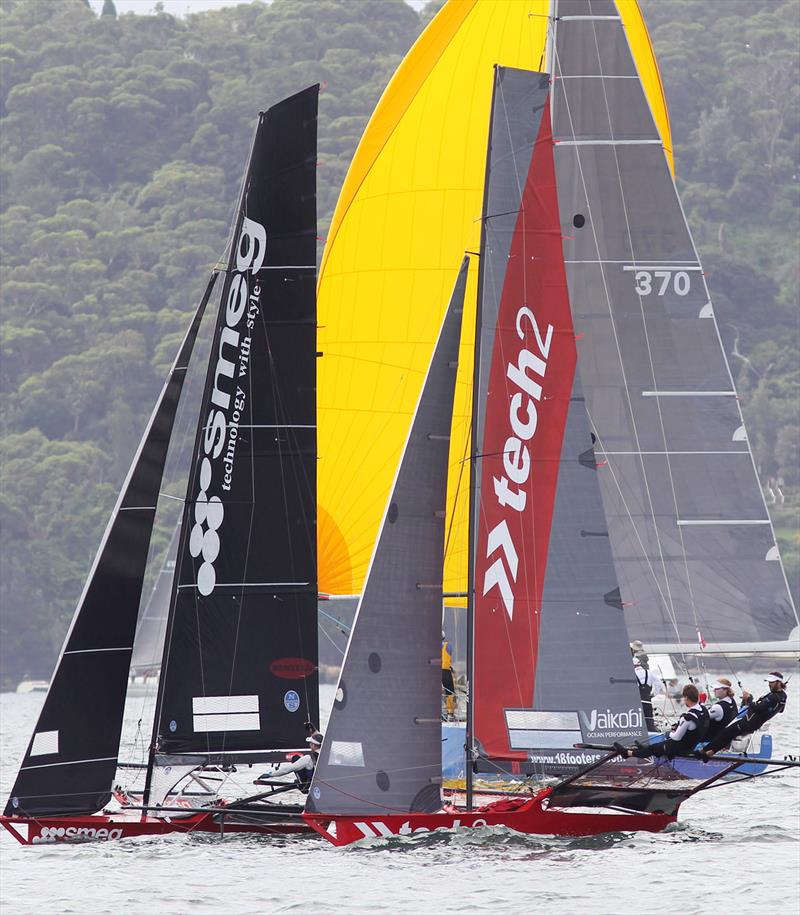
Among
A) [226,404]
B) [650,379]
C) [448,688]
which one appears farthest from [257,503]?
[650,379]

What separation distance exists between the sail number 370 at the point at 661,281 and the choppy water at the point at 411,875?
5659 mm

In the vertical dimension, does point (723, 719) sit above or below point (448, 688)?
below

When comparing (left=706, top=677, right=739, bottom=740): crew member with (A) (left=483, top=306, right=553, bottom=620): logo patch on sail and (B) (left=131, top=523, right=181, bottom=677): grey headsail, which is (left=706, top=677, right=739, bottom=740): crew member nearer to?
(A) (left=483, top=306, right=553, bottom=620): logo patch on sail

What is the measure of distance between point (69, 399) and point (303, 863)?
83.2 m

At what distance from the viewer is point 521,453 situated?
1597 cm

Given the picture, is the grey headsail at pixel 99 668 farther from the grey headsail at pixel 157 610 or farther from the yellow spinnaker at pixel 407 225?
the yellow spinnaker at pixel 407 225

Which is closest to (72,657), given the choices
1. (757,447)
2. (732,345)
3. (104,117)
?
(757,447)

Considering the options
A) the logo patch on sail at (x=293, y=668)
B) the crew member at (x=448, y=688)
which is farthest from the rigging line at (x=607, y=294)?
the logo patch on sail at (x=293, y=668)

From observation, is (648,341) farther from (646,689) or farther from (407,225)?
(646,689)

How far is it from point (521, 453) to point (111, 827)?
15.4 feet

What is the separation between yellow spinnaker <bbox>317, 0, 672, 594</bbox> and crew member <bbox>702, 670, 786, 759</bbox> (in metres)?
5.74

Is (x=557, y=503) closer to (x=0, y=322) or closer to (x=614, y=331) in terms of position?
(x=614, y=331)

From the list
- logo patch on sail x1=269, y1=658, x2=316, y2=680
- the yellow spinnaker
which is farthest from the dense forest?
logo patch on sail x1=269, y1=658, x2=316, y2=680

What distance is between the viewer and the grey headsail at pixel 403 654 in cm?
1537
